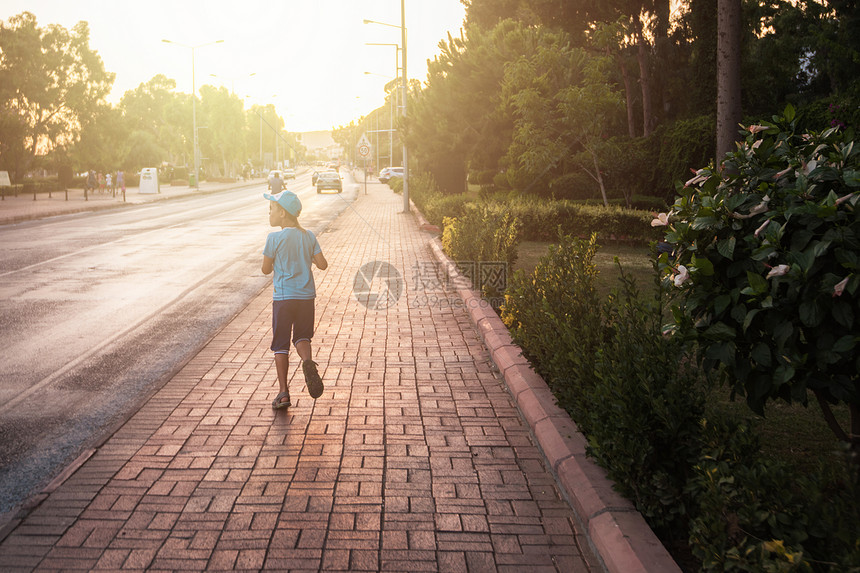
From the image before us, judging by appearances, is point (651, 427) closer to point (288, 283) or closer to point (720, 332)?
point (720, 332)

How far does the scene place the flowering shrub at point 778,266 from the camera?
3129 millimetres

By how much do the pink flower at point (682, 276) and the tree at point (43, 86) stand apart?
5315 centimetres

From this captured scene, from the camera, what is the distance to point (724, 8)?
8961 millimetres

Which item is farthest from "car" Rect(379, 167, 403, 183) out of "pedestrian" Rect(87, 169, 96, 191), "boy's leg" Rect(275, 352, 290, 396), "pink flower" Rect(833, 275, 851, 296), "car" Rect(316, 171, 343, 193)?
"pink flower" Rect(833, 275, 851, 296)

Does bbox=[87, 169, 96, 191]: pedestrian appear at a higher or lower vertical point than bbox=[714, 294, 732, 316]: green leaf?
higher

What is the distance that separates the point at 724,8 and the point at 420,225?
1608 cm

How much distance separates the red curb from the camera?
3388mm

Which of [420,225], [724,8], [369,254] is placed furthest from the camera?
[420,225]

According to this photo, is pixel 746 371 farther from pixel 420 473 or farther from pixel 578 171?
pixel 578 171

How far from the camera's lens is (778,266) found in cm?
318

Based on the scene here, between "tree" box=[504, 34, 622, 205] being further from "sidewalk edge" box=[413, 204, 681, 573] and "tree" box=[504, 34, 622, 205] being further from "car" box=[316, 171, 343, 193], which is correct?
"car" box=[316, 171, 343, 193]

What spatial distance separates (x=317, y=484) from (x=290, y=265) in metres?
2.23

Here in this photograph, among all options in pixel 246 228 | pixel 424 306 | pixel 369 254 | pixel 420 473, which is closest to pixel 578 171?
pixel 246 228

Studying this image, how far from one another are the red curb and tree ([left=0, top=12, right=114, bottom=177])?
51.0 metres
